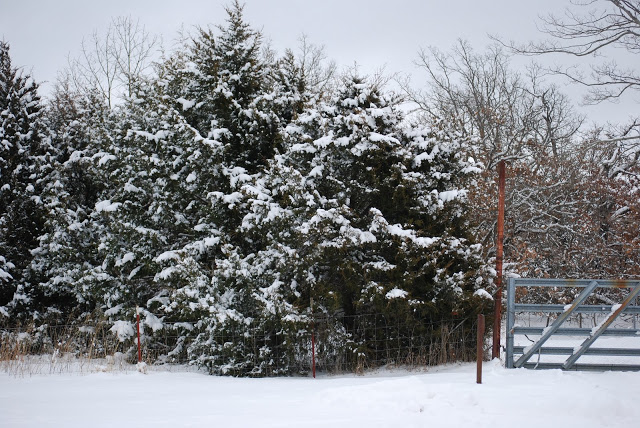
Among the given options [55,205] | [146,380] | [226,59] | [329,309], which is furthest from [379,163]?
[55,205]

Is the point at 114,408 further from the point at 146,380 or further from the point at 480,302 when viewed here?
the point at 480,302

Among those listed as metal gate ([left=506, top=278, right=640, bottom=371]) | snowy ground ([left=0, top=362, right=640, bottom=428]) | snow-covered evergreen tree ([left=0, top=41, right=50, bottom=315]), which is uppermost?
snow-covered evergreen tree ([left=0, top=41, right=50, bottom=315])

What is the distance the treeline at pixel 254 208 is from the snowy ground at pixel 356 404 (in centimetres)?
281

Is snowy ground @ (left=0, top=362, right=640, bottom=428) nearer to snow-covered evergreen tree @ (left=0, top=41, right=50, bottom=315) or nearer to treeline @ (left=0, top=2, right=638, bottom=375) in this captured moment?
treeline @ (left=0, top=2, right=638, bottom=375)

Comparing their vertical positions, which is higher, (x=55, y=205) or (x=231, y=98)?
(x=231, y=98)

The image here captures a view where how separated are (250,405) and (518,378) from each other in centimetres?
391

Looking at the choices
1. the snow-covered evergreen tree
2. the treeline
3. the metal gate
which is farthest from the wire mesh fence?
the snow-covered evergreen tree

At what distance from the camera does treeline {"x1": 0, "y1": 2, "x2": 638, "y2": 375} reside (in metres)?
10.5

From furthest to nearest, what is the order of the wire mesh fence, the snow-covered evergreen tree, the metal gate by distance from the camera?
the snow-covered evergreen tree
the wire mesh fence
the metal gate

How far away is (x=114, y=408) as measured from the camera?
6.44 m

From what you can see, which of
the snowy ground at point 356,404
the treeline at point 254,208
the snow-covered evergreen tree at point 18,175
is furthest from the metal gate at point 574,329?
the snow-covered evergreen tree at point 18,175

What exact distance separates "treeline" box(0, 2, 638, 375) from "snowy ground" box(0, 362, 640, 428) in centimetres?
281

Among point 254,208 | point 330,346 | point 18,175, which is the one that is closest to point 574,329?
point 330,346

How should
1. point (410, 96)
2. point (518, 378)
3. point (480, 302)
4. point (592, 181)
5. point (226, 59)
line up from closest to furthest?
point (518, 378)
point (480, 302)
point (226, 59)
point (592, 181)
point (410, 96)
